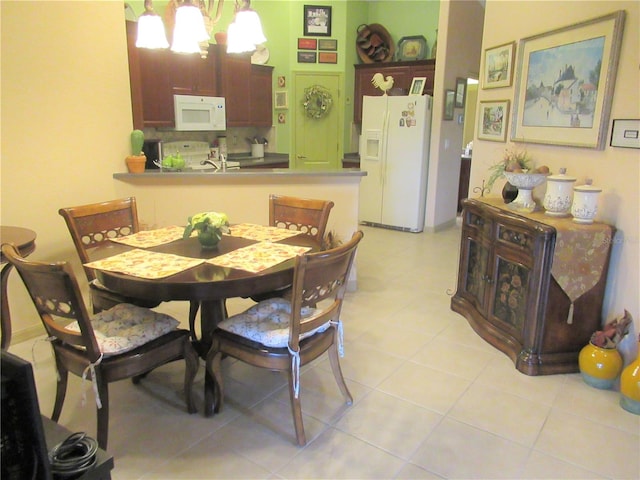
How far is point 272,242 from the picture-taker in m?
2.40

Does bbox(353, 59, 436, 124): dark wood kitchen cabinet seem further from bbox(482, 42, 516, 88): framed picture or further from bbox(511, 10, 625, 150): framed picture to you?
bbox(511, 10, 625, 150): framed picture

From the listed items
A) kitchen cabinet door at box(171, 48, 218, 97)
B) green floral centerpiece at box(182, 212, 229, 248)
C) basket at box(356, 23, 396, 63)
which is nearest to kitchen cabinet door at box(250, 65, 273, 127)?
kitchen cabinet door at box(171, 48, 218, 97)

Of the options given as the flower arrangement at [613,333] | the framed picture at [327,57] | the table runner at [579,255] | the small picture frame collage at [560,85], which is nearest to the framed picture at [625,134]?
the small picture frame collage at [560,85]

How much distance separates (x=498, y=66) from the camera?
3600 millimetres

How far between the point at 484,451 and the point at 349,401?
26.1 inches

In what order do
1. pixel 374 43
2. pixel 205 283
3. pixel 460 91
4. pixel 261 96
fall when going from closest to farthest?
pixel 205 283 → pixel 460 91 → pixel 261 96 → pixel 374 43

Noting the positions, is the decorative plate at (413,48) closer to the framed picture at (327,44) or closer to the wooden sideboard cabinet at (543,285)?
the framed picture at (327,44)

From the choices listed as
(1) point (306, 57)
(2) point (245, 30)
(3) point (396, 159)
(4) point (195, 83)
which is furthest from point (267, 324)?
(1) point (306, 57)

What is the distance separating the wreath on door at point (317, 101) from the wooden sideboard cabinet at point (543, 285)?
163 inches

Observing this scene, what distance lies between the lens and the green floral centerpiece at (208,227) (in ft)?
7.15

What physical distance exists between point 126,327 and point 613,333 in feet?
8.14

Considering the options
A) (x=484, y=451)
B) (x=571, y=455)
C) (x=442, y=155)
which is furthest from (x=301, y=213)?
(x=442, y=155)

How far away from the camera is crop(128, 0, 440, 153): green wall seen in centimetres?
634

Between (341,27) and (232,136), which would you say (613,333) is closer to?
(232,136)
